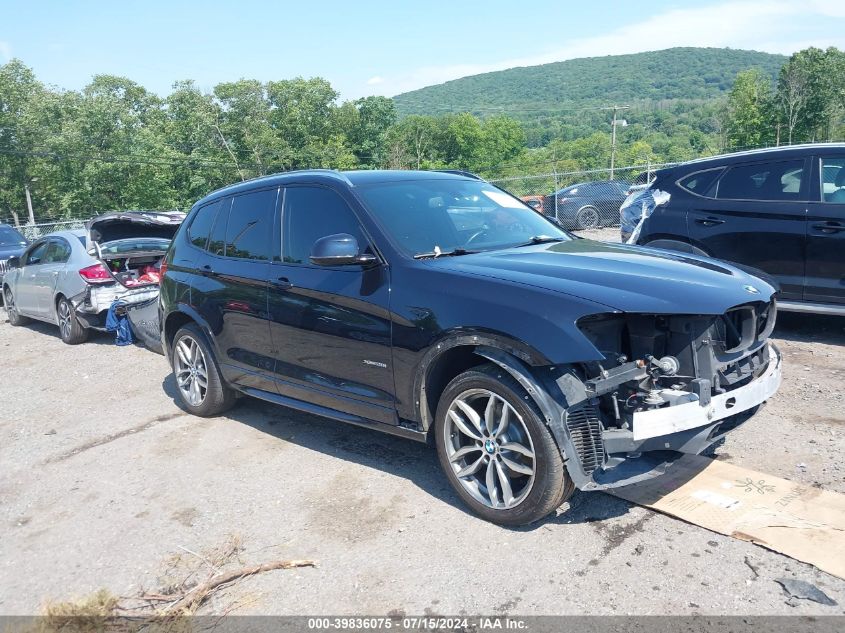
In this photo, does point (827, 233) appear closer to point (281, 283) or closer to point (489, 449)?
point (489, 449)

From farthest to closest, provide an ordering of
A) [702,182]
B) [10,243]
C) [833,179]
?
[10,243]
[702,182]
[833,179]

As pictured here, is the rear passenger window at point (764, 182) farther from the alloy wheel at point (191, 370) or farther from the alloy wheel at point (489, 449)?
the alloy wheel at point (191, 370)

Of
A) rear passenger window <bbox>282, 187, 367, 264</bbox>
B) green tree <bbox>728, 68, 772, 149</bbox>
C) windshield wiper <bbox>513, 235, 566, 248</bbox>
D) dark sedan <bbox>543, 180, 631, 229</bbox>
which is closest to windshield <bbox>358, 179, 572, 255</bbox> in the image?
windshield wiper <bbox>513, 235, 566, 248</bbox>

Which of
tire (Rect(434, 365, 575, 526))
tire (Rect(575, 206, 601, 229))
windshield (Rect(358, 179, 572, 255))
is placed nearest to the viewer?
tire (Rect(434, 365, 575, 526))

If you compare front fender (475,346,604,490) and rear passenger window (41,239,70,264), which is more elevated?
rear passenger window (41,239,70,264)

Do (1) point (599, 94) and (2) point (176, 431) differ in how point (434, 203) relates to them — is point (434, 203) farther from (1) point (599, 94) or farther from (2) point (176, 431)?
(1) point (599, 94)

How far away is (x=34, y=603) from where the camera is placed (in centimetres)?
338

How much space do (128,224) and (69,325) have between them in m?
1.66

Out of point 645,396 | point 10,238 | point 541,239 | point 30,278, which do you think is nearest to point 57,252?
point 30,278

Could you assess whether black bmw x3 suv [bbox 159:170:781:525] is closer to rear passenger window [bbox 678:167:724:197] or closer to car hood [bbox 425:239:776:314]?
car hood [bbox 425:239:776:314]

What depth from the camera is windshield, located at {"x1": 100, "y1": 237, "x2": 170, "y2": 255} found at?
31.7 feet

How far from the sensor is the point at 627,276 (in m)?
3.58

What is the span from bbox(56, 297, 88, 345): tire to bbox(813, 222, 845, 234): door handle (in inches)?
361

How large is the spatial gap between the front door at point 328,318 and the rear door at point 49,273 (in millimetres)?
6553
